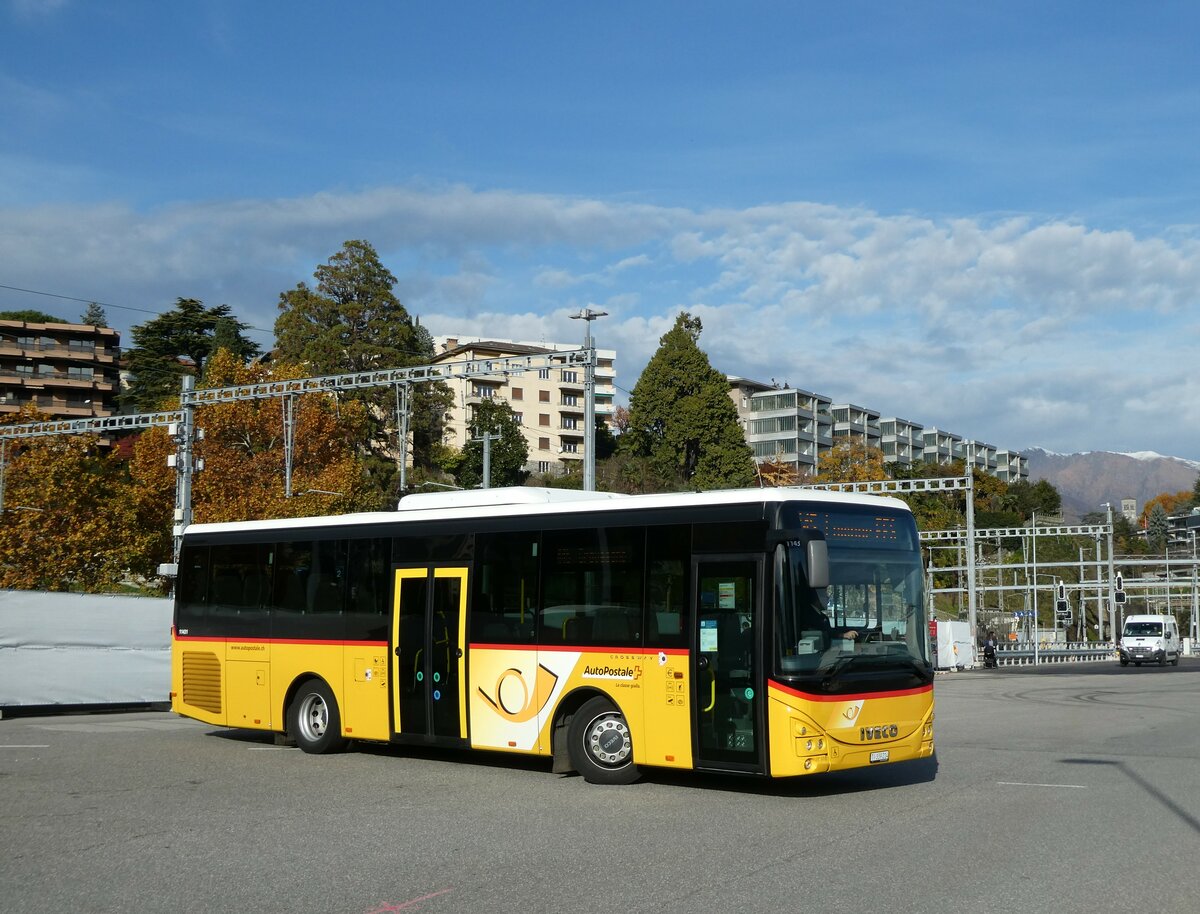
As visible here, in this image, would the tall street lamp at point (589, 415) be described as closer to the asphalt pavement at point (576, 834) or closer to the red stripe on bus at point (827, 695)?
the asphalt pavement at point (576, 834)

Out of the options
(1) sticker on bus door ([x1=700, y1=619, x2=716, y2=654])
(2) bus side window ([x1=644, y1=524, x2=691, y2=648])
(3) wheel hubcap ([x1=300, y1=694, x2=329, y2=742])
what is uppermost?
(2) bus side window ([x1=644, y1=524, x2=691, y2=648])

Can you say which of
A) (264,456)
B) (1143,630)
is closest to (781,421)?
(1143,630)

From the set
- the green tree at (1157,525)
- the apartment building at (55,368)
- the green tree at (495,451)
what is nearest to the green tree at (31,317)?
the apartment building at (55,368)

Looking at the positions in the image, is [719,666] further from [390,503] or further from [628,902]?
[390,503]

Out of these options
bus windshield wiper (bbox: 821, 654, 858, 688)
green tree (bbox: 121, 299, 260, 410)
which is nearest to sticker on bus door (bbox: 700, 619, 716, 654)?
bus windshield wiper (bbox: 821, 654, 858, 688)

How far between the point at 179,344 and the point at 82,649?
77.9 metres

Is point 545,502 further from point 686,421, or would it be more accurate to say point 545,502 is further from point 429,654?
point 686,421

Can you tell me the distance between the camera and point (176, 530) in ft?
101

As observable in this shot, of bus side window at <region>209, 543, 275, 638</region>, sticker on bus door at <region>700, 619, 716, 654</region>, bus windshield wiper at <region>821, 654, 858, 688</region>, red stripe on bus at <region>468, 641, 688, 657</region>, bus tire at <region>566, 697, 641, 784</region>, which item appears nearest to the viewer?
bus windshield wiper at <region>821, 654, 858, 688</region>

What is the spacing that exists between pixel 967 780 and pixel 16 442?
185ft

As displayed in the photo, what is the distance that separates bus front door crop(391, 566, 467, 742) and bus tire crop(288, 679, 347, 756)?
1.30 meters

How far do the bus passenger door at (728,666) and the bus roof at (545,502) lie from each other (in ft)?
2.27

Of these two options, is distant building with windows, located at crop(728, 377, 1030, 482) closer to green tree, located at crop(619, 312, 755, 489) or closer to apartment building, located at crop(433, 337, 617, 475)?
apartment building, located at crop(433, 337, 617, 475)

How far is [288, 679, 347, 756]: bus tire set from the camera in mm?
16328
